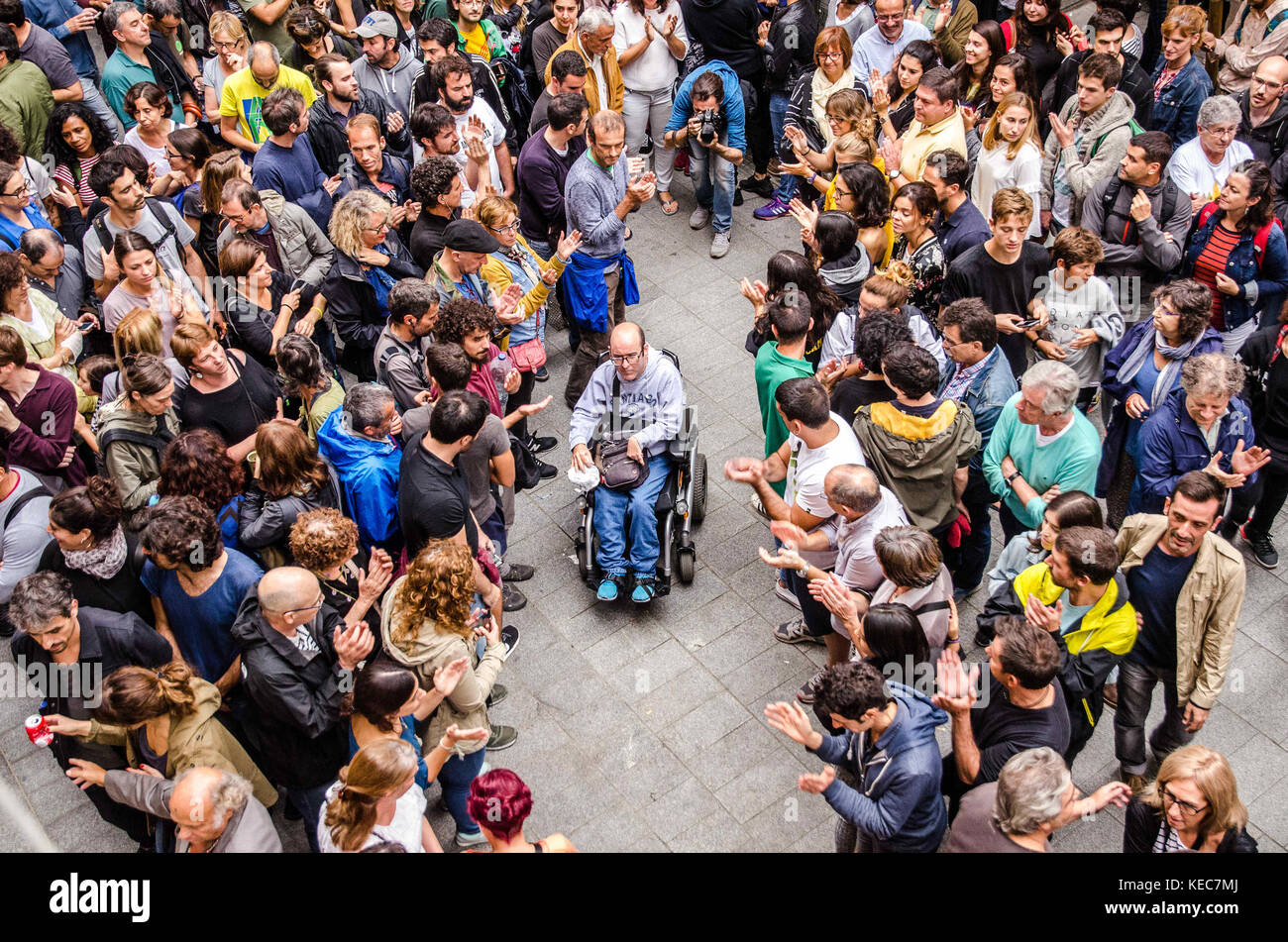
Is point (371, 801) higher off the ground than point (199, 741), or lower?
higher

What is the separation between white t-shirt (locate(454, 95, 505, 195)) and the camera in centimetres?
811

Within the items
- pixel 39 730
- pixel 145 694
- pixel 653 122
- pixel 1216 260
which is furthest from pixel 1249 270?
pixel 39 730

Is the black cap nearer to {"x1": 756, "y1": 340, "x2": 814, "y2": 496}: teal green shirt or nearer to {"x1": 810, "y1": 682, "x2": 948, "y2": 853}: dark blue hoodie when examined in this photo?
{"x1": 756, "y1": 340, "x2": 814, "y2": 496}: teal green shirt

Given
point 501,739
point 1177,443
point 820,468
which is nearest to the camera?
point 820,468

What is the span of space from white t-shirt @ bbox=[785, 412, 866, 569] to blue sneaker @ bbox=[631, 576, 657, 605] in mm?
1041

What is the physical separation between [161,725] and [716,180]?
6.18 m

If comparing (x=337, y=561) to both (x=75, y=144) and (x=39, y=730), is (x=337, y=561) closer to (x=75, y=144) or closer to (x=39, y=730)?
(x=39, y=730)

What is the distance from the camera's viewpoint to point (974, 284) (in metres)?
6.52

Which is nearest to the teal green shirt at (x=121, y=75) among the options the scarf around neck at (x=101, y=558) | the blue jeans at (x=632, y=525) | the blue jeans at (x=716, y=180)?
the blue jeans at (x=716, y=180)

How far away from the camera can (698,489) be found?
22.4 feet

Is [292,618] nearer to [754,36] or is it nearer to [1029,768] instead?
[1029,768]

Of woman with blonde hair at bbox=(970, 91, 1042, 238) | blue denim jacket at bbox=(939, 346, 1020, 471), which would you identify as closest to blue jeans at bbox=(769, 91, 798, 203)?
woman with blonde hair at bbox=(970, 91, 1042, 238)

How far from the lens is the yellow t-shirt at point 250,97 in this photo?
8375 mm

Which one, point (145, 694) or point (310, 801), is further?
point (310, 801)
